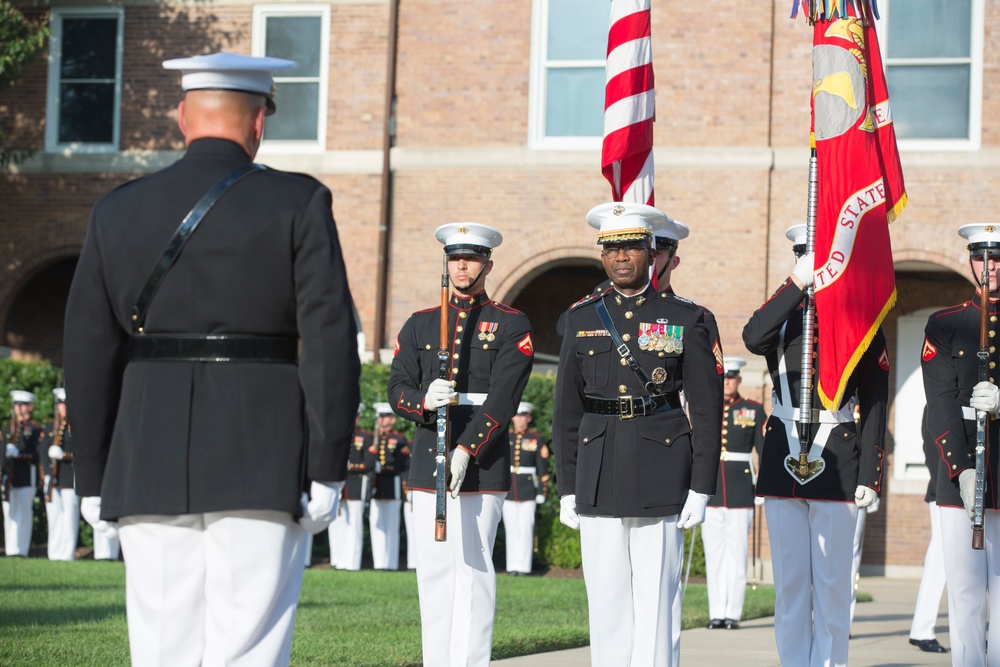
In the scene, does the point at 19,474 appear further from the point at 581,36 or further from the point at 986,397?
the point at 986,397

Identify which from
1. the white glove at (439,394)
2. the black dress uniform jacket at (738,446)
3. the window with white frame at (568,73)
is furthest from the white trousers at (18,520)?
the white glove at (439,394)

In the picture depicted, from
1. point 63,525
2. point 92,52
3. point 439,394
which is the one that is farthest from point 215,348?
point 92,52

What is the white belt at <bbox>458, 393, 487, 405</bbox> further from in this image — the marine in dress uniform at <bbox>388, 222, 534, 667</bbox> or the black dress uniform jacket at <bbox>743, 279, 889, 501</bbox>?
the black dress uniform jacket at <bbox>743, 279, 889, 501</bbox>

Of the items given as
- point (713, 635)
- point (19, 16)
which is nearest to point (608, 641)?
point (713, 635)

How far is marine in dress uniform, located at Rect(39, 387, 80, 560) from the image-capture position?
20.0 m

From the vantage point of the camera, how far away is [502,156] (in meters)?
20.3

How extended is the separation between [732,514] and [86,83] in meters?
12.7

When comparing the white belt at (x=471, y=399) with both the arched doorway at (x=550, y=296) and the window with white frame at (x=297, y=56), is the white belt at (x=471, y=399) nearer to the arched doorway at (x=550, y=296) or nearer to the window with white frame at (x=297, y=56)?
the window with white frame at (x=297, y=56)

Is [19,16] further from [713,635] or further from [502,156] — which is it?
[713,635]

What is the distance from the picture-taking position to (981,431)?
7293 millimetres

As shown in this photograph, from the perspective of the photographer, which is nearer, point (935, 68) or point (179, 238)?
point (179, 238)

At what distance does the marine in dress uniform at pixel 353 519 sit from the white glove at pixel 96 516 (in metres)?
15.0

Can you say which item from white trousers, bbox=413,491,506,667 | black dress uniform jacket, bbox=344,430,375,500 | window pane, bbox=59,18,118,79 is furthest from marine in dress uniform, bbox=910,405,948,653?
window pane, bbox=59,18,118,79

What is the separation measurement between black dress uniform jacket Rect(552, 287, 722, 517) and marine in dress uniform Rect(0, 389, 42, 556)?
15604mm
